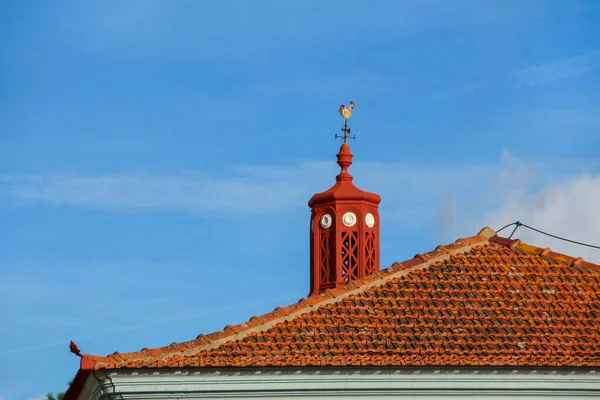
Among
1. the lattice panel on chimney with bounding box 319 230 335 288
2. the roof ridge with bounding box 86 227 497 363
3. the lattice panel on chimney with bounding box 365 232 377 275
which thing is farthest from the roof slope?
the lattice panel on chimney with bounding box 319 230 335 288

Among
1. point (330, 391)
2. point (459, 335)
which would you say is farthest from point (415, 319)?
point (330, 391)

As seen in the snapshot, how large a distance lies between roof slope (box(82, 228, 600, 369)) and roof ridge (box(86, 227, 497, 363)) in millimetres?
17

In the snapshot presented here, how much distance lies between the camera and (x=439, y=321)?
2389 centimetres

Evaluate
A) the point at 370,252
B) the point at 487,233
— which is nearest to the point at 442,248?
the point at 487,233

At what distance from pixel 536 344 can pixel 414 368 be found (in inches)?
87.3

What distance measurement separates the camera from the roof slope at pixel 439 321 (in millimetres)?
22406

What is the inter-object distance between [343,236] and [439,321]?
5.30 metres

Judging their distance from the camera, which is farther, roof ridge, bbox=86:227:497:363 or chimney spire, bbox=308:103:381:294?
chimney spire, bbox=308:103:381:294

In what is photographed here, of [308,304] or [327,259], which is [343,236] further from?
[308,304]

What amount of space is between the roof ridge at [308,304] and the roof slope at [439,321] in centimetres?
2

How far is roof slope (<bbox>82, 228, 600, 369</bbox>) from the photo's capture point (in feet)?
73.5

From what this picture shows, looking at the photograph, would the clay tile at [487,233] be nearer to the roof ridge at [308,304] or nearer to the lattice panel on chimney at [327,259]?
the roof ridge at [308,304]

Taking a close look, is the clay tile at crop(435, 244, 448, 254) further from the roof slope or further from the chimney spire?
the chimney spire

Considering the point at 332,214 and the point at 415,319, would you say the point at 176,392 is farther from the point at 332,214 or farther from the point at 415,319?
the point at 332,214
